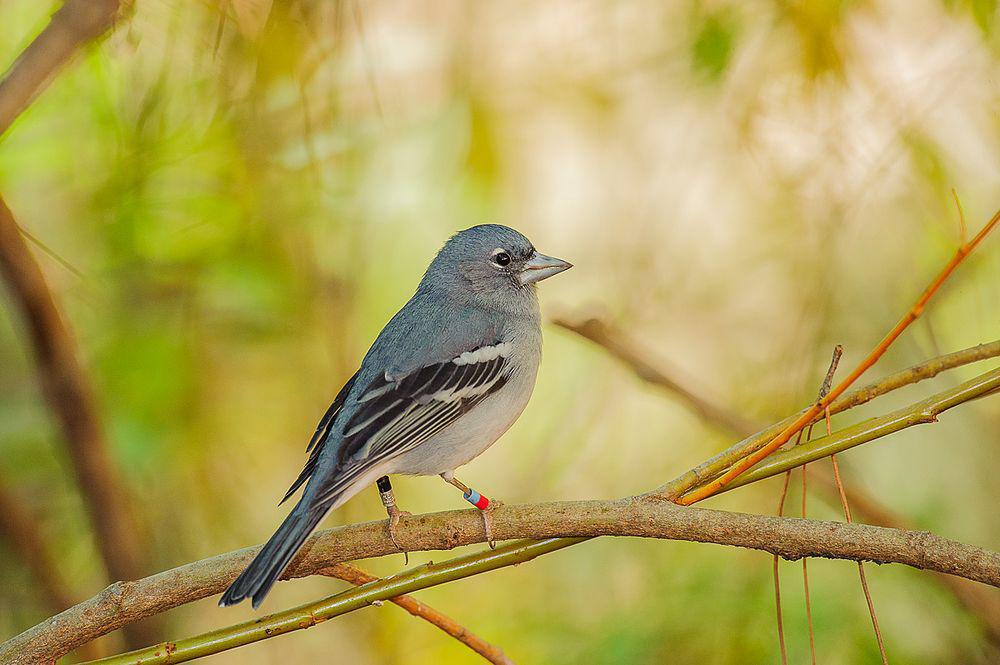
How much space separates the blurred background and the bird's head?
0.96ft

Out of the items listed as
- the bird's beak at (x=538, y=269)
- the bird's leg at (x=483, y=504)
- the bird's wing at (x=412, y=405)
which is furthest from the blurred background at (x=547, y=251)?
the bird's leg at (x=483, y=504)

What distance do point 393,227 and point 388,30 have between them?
0.99 meters

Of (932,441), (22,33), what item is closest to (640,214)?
(932,441)

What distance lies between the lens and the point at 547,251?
17.7ft

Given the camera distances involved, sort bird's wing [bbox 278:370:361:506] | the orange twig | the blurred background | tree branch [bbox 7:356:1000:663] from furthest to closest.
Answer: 1. the blurred background
2. bird's wing [bbox 278:370:361:506]
3. tree branch [bbox 7:356:1000:663]
4. the orange twig

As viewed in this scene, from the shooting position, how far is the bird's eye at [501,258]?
3746 mm

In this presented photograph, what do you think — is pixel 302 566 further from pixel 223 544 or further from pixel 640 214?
pixel 640 214

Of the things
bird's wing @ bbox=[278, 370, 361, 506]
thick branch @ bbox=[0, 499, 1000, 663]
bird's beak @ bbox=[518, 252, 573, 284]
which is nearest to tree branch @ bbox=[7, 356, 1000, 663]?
thick branch @ bbox=[0, 499, 1000, 663]

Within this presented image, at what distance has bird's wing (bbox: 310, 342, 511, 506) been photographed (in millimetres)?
2863

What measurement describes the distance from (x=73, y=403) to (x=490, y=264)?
1.68m

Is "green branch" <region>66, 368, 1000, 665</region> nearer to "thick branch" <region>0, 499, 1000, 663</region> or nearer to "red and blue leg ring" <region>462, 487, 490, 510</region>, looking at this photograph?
"thick branch" <region>0, 499, 1000, 663</region>

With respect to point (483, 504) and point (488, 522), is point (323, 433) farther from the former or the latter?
point (488, 522)

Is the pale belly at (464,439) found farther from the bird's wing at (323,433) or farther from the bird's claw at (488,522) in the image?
Result: the bird's claw at (488,522)

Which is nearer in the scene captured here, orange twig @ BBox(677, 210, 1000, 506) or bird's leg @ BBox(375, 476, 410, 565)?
orange twig @ BBox(677, 210, 1000, 506)
